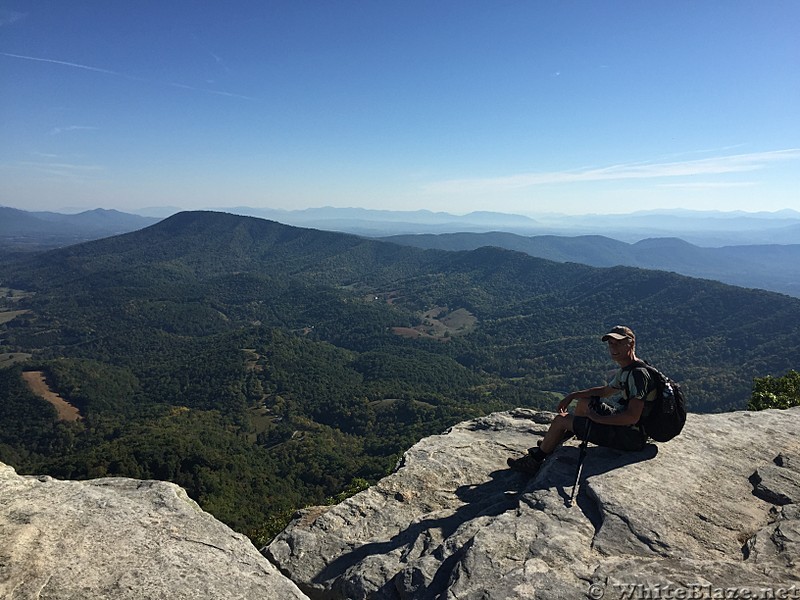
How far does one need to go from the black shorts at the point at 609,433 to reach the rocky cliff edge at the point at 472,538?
0.26m

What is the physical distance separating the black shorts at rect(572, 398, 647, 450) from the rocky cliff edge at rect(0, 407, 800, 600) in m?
0.26

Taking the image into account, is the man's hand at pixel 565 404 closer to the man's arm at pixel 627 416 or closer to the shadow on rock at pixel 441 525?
the man's arm at pixel 627 416

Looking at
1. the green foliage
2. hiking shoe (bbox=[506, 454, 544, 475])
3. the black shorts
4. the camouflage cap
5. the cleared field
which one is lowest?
the cleared field

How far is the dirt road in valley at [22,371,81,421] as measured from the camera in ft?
420

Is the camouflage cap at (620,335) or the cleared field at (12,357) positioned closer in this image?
the camouflage cap at (620,335)

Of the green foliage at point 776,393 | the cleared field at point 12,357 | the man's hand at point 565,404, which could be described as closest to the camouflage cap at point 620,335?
the man's hand at point 565,404

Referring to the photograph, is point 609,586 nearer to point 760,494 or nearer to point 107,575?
point 760,494

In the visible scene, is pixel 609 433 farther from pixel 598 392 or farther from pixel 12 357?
pixel 12 357

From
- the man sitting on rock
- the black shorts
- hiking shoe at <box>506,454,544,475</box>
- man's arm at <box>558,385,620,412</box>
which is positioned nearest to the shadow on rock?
hiking shoe at <box>506,454,544,475</box>

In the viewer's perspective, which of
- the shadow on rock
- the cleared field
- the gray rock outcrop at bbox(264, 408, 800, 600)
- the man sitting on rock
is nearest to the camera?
the gray rock outcrop at bbox(264, 408, 800, 600)

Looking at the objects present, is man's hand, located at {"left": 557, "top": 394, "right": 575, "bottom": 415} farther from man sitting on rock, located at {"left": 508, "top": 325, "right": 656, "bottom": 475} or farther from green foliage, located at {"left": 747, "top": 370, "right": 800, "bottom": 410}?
green foliage, located at {"left": 747, "top": 370, "right": 800, "bottom": 410}

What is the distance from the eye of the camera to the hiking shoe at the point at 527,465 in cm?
921

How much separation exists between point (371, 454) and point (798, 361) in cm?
15249

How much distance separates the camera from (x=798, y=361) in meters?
145
